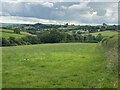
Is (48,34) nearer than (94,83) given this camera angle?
No

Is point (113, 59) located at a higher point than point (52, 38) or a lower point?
higher

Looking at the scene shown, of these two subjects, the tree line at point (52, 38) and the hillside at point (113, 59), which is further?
the tree line at point (52, 38)

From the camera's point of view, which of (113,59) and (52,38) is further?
(52,38)

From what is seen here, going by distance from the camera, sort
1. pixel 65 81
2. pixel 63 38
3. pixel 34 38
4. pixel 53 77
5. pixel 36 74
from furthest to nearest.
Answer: pixel 63 38 → pixel 34 38 → pixel 36 74 → pixel 53 77 → pixel 65 81

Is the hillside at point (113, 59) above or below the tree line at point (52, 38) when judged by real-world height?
above

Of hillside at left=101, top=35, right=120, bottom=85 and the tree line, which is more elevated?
hillside at left=101, top=35, right=120, bottom=85

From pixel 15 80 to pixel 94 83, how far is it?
15.5 feet

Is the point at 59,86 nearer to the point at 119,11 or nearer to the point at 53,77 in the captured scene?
the point at 53,77

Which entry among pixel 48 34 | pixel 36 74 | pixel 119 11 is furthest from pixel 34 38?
pixel 36 74

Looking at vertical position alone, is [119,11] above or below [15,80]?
above

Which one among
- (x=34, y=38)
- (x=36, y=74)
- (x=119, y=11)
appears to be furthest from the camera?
(x=34, y=38)

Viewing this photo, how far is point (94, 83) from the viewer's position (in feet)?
50.8

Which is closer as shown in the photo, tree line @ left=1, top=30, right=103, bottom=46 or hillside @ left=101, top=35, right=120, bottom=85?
hillside @ left=101, top=35, right=120, bottom=85

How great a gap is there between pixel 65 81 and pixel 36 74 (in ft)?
11.4
